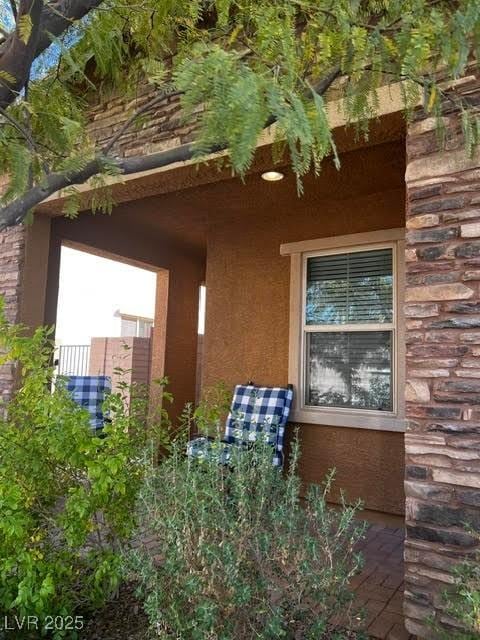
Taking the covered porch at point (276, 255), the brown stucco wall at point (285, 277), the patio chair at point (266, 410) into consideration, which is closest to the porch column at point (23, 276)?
the covered porch at point (276, 255)

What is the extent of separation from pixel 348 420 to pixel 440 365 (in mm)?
2098

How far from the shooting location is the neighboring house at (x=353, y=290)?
7.52 ft

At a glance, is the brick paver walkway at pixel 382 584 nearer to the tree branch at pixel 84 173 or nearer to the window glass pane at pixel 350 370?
the window glass pane at pixel 350 370

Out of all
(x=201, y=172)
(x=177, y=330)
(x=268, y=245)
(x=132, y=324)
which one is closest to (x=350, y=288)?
(x=268, y=245)

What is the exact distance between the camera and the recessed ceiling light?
4.00m

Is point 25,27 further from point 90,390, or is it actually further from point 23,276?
point 90,390

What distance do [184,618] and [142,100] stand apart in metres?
3.42

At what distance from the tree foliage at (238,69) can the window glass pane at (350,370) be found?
241 centimetres

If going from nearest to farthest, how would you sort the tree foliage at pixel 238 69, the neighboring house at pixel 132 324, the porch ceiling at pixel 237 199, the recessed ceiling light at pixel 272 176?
the tree foliage at pixel 238 69, the porch ceiling at pixel 237 199, the recessed ceiling light at pixel 272 176, the neighboring house at pixel 132 324

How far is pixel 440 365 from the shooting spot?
2.34 metres

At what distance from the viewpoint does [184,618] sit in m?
1.86

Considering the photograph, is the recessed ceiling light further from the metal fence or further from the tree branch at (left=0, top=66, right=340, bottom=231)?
the metal fence

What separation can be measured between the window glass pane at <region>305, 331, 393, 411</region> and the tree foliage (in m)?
2.41

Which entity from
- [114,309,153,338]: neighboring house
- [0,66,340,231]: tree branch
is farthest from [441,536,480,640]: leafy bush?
[114,309,153,338]: neighboring house
